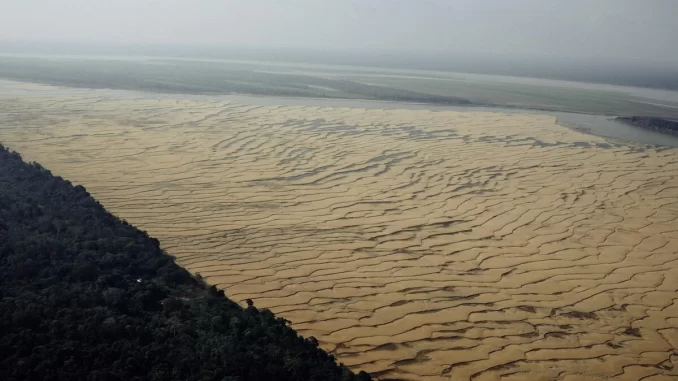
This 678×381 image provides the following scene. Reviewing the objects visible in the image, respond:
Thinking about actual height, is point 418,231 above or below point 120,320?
above

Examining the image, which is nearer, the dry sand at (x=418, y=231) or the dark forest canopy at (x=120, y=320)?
the dark forest canopy at (x=120, y=320)

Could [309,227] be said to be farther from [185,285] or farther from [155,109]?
[155,109]

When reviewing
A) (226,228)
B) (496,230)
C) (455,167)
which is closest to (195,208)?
(226,228)

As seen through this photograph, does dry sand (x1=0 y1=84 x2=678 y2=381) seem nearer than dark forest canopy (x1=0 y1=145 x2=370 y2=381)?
No

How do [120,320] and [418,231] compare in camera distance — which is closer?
[120,320]
